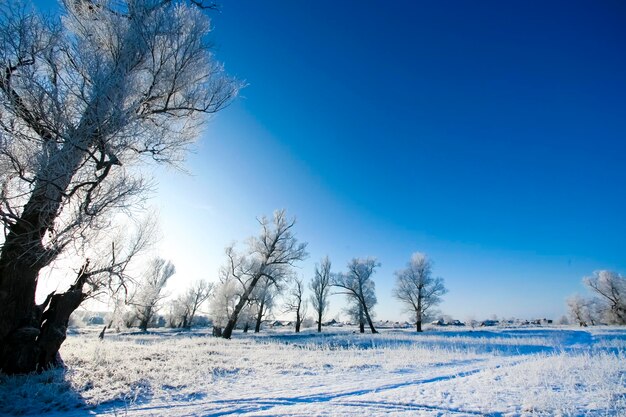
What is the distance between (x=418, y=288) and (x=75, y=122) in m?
39.0

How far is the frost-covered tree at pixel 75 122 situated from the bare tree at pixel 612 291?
214 feet

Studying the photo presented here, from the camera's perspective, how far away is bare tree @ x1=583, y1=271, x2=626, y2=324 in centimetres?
4603

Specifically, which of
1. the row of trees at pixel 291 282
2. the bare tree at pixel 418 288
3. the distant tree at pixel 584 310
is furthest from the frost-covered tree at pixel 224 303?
the distant tree at pixel 584 310

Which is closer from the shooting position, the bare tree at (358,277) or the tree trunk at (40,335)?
the tree trunk at (40,335)

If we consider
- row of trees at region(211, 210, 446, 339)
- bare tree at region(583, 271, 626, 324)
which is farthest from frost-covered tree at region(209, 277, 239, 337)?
bare tree at region(583, 271, 626, 324)

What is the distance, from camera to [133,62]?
729 centimetres

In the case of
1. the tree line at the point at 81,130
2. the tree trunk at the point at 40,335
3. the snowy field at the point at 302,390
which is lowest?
the snowy field at the point at 302,390

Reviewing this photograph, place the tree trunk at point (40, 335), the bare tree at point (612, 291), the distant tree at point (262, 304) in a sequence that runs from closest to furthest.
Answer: the tree trunk at point (40, 335) → the distant tree at point (262, 304) → the bare tree at point (612, 291)

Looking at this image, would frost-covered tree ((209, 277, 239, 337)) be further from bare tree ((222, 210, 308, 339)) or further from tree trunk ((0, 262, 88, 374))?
tree trunk ((0, 262, 88, 374))

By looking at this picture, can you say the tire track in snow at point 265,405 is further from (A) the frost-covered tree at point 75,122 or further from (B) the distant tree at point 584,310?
(B) the distant tree at point 584,310

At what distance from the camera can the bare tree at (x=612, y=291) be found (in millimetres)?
46031

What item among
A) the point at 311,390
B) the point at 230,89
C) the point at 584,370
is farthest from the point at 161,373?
the point at 584,370

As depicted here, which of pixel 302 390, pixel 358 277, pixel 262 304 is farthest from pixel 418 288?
pixel 302 390

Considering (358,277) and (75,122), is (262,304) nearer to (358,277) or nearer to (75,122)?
(358,277)
